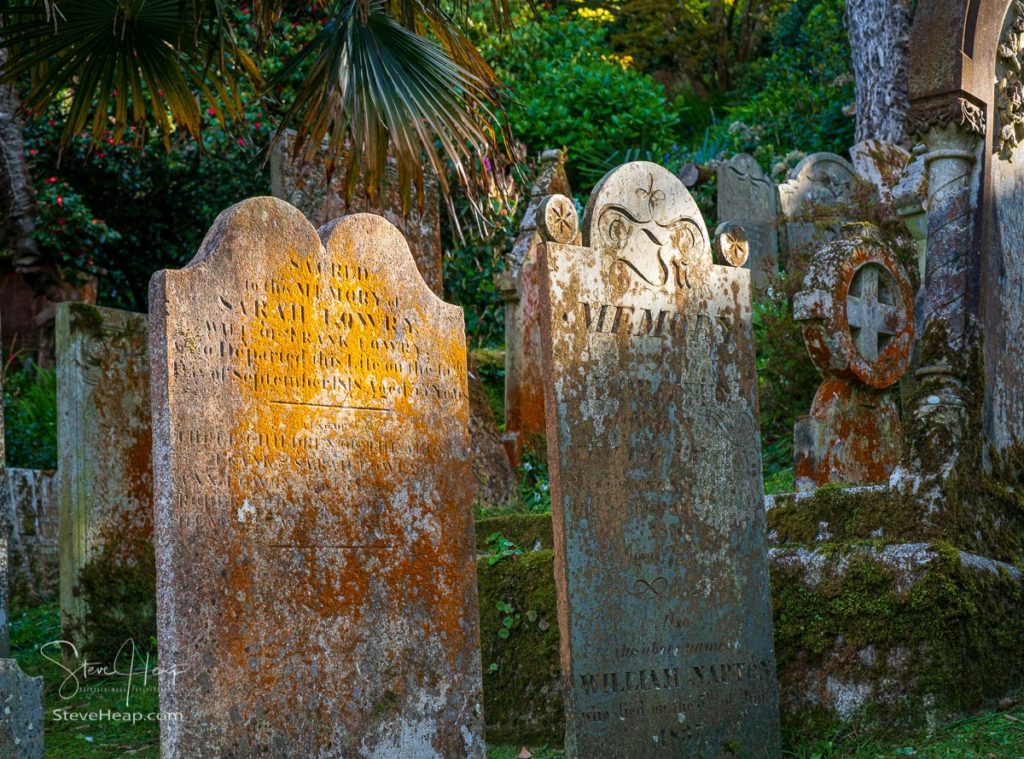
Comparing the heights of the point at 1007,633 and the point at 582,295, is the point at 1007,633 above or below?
below

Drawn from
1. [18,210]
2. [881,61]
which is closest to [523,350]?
[18,210]

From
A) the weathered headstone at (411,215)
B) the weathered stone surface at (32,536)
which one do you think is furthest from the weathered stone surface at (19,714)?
the weathered stone surface at (32,536)

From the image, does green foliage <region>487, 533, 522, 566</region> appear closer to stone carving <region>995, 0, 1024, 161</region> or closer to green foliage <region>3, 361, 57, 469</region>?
stone carving <region>995, 0, 1024, 161</region>

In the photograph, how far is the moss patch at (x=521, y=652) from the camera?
5.45m

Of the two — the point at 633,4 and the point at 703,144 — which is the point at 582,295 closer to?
the point at 703,144

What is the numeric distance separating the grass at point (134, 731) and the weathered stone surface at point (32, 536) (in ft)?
1.70

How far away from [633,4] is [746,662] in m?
19.0

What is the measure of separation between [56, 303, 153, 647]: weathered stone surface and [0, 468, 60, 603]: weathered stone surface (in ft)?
8.46

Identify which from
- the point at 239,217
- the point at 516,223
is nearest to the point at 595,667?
the point at 239,217

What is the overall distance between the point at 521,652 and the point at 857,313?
292 cm

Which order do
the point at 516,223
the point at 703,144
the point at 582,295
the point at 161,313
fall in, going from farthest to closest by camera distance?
the point at 703,144 < the point at 516,223 < the point at 582,295 < the point at 161,313

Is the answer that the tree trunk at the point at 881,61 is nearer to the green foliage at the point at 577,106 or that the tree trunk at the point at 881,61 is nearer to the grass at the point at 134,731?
the green foliage at the point at 577,106

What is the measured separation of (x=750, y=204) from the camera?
13.9m

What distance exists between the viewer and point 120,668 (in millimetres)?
7137
